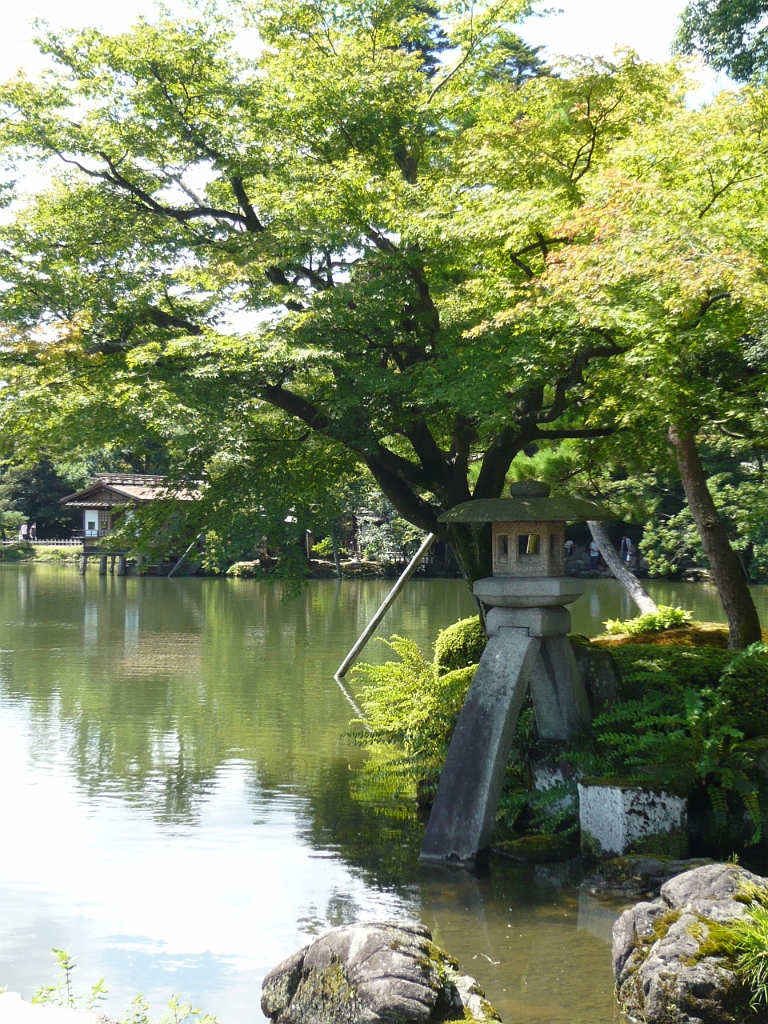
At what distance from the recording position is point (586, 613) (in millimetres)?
24500

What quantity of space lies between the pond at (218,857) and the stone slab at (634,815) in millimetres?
475

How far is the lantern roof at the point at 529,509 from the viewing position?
7473 mm

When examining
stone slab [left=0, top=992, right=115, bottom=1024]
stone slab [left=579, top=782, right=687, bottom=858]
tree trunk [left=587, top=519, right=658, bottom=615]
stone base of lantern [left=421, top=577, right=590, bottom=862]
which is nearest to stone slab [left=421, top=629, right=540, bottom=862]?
stone base of lantern [left=421, top=577, right=590, bottom=862]

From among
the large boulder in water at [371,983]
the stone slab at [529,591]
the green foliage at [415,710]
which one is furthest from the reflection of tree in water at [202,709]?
the large boulder in water at [371,983]

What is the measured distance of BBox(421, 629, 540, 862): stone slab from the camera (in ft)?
22.6

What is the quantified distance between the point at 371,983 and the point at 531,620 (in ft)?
12.4

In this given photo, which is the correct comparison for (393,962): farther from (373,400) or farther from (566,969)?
(373,400)

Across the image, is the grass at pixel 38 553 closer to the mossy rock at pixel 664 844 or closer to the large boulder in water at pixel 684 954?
the mossy rock at pixel 664 844

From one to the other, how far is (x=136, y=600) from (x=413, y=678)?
2259cm

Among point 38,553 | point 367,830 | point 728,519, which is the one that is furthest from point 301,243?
point 38,553

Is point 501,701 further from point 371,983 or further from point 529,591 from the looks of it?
point 371,983

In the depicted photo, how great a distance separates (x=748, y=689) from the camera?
7.48 metres

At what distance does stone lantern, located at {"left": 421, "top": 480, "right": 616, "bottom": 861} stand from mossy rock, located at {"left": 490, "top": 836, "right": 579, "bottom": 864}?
0.35 meters

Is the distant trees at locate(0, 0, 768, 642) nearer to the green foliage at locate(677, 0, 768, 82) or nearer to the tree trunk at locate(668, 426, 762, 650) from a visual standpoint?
the tree trunk at locate(668, 426, 762, 650)
